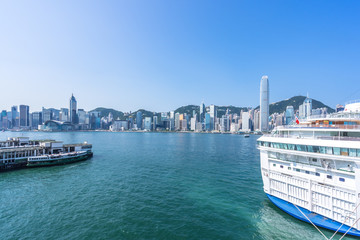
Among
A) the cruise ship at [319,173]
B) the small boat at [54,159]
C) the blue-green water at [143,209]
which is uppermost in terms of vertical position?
the cruise ship at [319,173]

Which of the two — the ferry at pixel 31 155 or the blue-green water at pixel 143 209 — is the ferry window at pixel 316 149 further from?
the ferry at pixel 31 155

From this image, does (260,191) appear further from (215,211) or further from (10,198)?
(10,198)

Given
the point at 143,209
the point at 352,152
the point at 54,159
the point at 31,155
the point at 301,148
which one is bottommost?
the point at 143,209

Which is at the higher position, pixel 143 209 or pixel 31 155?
pixel 31 155

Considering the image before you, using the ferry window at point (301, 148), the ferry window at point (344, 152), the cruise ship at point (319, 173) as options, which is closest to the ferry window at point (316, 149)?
the cruise ship at point (319, 173)

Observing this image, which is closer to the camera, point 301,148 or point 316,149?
point 316,149

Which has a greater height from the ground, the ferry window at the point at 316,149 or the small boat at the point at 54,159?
the ferry window at the point at 316,149

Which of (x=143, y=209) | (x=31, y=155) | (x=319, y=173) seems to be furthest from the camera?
(x=31, y=155)

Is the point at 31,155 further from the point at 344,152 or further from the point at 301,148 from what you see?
the point at 344,152

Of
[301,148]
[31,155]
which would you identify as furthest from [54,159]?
[301,148]
